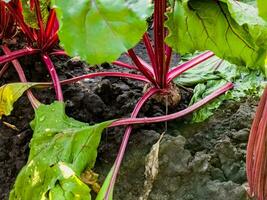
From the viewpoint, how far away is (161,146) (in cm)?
131

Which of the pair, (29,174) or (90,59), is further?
(29,174)

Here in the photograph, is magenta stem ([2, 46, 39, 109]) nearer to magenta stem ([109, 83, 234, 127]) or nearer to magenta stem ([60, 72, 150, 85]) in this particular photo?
magenta stem ([60, 72, 150, 85])

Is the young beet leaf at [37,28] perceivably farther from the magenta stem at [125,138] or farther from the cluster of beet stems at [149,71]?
the magenta stem at [125,138]

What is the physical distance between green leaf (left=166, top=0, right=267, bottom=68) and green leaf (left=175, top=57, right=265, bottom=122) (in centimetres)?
23

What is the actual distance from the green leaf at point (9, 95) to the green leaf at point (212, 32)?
50 centimetres

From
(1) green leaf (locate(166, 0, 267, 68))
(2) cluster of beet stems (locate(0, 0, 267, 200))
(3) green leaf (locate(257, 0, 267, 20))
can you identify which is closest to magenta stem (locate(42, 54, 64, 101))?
(2) cluster of beet stems (locate(0, 0, 267, 200))

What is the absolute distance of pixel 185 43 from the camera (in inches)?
47.8

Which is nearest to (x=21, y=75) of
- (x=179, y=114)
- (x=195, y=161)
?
(x=179, y=114)

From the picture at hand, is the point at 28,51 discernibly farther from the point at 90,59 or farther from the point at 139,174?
the point at 90,59

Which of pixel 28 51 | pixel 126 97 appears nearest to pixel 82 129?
pixel 126 97

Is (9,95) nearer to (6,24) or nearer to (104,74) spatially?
(104,74)

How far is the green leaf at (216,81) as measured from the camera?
144cm

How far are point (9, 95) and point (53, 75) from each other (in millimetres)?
178

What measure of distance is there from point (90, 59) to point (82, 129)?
34 centimetres
